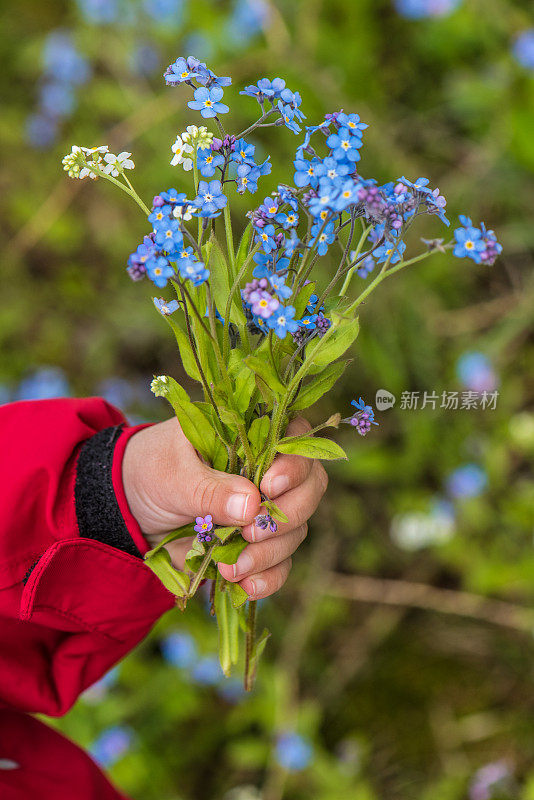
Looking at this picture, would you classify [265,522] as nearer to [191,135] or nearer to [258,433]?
[258,433]

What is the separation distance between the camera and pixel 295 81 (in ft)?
6.21

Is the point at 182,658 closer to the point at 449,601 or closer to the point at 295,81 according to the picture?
the point at 449,601

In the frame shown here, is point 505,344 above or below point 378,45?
below

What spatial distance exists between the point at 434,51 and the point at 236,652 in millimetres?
2195

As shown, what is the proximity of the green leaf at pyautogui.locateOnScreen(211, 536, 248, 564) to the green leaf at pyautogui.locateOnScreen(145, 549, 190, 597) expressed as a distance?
0.16 feet

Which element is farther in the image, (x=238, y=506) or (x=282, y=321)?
(x=238, y=506)

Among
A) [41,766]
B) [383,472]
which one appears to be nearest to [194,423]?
[41,766]

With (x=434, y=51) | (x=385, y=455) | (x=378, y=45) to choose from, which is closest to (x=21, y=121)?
(x=378, y=45)

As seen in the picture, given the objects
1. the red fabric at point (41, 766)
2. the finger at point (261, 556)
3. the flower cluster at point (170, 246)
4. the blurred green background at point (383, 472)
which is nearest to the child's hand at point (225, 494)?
the finger at point (261, 556)

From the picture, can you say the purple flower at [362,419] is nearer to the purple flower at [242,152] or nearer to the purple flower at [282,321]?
the purple flower at [282,321]

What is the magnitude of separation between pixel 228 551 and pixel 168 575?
0.08 metres

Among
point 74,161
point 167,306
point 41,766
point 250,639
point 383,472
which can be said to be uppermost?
point 383,472

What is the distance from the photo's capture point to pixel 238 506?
75cm

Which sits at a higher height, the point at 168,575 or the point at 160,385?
the point at 160,385
